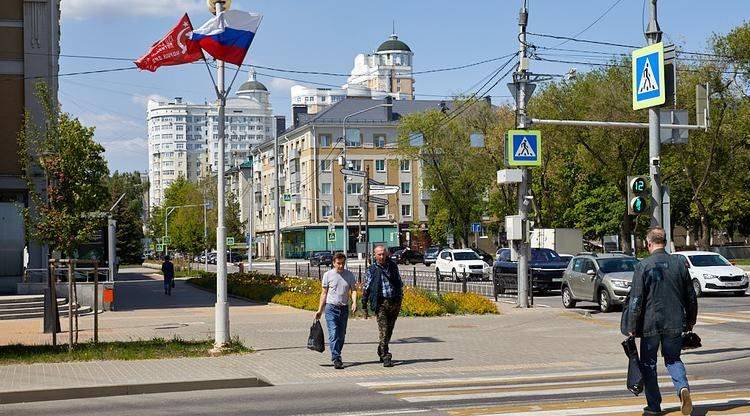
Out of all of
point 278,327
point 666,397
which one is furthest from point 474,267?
point 666,397

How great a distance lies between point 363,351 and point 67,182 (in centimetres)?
1217

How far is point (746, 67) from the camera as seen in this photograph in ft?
175

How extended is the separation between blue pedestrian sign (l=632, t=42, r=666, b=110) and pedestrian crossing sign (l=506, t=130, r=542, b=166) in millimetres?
9430

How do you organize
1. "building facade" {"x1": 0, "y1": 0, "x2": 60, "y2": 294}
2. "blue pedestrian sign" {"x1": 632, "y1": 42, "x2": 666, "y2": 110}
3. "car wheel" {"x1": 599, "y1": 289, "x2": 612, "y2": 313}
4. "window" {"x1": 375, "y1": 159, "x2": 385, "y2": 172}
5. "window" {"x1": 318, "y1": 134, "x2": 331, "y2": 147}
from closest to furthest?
"blue pedestrian sign" {"x1": 632, "y1": 42, "x2": 666, "y2": 110} < "car wheel" {"x1": 599, "y1": 289, "x2": 612, "y2": 313} < "building facade" {"x1": 0, "y1": 0, "x2": 60, "y2": 294} < "window" {"x1": 318, "y1": 134, "x2": 331, "y2": 147} < "window" {"x1": 375, "y1": 159, "x2": 385, "y2": 172}

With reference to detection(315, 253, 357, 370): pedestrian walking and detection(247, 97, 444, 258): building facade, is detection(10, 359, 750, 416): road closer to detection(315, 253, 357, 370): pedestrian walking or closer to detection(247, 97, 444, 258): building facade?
detection(315, 253, 357, 370): pedestrian walking

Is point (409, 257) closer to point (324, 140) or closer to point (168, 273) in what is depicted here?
point (324, 140)

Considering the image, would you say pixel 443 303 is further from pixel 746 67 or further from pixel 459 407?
pixel 746 67

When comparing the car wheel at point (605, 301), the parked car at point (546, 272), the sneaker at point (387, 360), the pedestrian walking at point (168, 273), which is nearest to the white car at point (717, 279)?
the parked car at point (546, 272)

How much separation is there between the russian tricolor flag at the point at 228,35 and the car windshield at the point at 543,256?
22.5m

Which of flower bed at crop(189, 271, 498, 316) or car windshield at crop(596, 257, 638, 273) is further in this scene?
car windshield at crop(596, 257, 638, 273)

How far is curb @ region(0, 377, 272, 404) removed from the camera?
511 inches

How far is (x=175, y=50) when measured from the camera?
17.8 m

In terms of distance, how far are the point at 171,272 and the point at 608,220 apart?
49.8 metres

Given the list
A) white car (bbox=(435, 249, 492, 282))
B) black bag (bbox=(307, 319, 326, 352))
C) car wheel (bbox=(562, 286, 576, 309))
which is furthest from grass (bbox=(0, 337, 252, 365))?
white car (bbox=(435, 249, 492, 282))
